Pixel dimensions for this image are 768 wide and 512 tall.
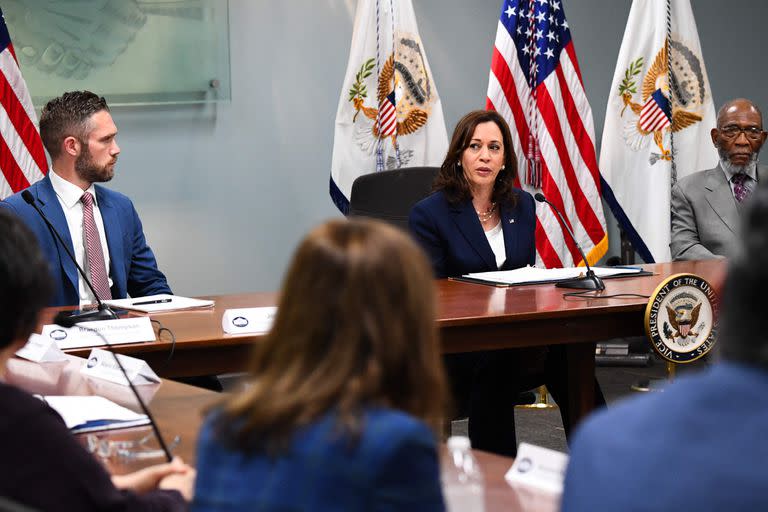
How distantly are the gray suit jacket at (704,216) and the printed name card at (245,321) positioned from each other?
2.30 metres

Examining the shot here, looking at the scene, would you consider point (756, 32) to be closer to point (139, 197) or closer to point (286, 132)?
point (286, 132)

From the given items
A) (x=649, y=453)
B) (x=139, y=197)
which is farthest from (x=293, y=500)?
(x=139, y=197)

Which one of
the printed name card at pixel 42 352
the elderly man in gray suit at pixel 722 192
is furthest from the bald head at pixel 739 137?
the printed name card at pixel 42 352

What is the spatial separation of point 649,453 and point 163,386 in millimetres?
1525

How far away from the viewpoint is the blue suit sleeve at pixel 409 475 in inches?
39.0

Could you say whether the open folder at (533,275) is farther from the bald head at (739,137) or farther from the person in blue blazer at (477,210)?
the bald head at (739,137)

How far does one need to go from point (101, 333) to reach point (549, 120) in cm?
331

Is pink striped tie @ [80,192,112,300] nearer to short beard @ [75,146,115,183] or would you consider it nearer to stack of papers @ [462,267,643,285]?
short beard @ [75,146,115,183]

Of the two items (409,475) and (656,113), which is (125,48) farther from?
(409,475)

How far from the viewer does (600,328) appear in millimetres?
3113

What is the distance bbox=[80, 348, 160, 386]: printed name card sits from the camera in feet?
7.29

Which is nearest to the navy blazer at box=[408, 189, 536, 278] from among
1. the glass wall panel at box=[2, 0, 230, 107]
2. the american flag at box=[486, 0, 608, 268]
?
the american flag at box=[486, 0, 608, 268]

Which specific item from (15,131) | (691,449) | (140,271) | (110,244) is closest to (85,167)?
(110,244)

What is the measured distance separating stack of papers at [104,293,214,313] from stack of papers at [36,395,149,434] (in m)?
1.13
